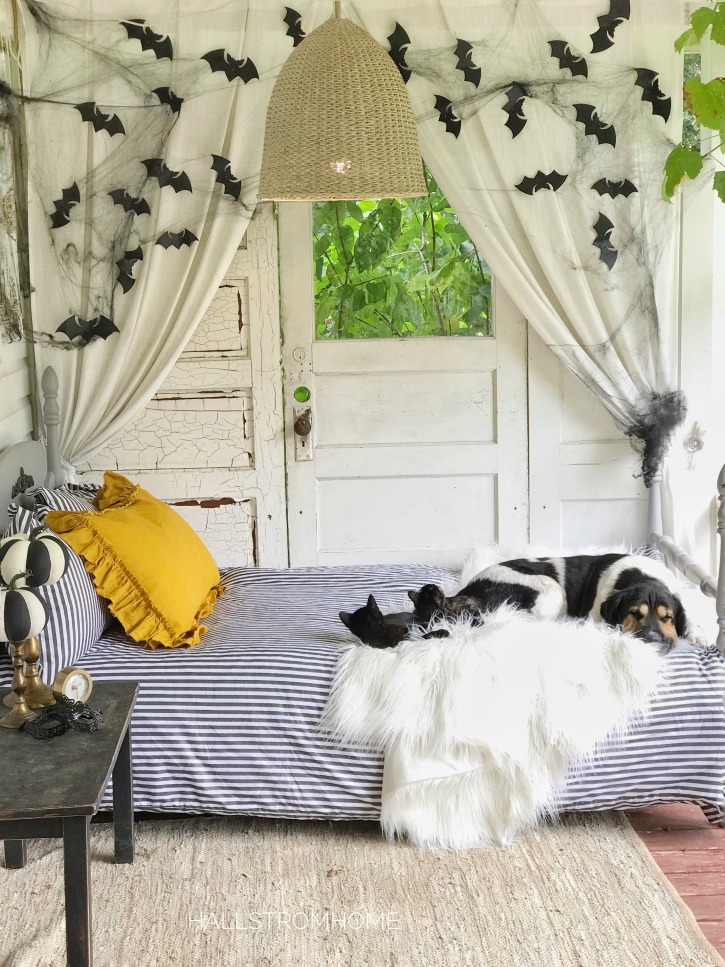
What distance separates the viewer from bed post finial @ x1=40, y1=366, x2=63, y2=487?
146 inches

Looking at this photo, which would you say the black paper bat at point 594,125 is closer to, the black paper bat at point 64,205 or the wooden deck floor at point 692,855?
the black paper bat at point 64,205

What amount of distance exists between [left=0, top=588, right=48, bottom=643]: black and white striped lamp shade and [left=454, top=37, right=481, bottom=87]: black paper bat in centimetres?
249

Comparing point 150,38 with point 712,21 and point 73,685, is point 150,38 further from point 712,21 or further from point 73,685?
point 73,685

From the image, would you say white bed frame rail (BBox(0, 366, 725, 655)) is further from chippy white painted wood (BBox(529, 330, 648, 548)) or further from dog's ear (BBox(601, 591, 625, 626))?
dog's ear (BBox(601, 591, 625, 626))

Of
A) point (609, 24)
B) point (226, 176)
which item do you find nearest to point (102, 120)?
point (226, 176)

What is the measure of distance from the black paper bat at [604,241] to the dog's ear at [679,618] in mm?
1410

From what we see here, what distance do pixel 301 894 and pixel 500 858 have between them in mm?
498

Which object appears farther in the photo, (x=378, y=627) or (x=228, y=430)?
(x=228, y=430)

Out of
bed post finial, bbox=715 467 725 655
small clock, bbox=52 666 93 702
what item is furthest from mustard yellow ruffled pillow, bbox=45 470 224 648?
bed post finial, bbox=715 467 725 655

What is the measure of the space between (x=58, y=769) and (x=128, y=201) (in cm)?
234

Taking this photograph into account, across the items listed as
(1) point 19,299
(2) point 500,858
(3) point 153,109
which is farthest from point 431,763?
(3) point 153,109

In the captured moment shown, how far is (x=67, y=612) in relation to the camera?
8.95 ft

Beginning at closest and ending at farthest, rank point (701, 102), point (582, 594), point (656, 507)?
point (582, 594) → point (701, 102) → point (656, 507)

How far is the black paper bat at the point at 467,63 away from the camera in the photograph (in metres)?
3.73
